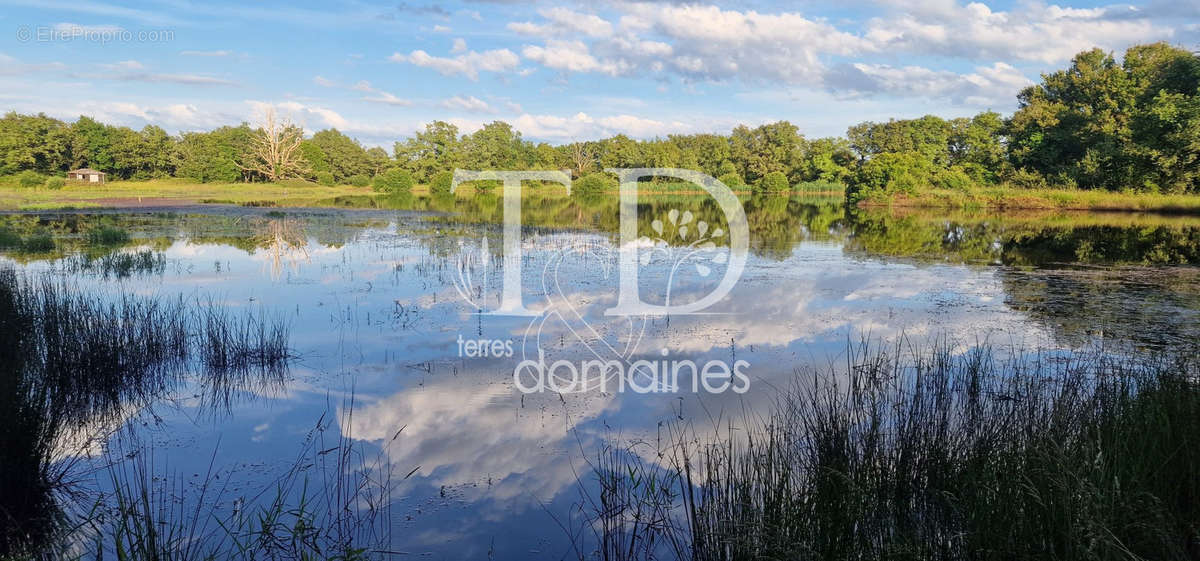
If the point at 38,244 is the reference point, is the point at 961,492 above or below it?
below

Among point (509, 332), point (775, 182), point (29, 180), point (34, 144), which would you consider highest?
point (34, 144)

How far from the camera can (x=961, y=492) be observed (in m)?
3.67

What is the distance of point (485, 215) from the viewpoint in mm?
31156

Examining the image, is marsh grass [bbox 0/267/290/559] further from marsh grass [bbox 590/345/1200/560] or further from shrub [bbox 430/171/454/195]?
shrub [bbox 430/171/454/195]

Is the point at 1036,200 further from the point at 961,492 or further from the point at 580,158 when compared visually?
the point at 580,158

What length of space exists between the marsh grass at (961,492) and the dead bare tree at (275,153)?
63046 millimetres

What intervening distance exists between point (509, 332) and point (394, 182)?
55911 millimetres

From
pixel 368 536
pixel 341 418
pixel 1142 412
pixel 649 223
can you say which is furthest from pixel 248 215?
pixel 1142 412

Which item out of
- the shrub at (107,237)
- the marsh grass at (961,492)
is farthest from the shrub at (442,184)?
the marsh grass at (961,492)

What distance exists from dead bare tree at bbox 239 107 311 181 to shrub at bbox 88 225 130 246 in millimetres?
43389

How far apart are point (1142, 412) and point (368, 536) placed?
4.42 m

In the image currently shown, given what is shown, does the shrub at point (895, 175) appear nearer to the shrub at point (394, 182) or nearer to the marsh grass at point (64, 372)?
the shrub at point (394, 182)

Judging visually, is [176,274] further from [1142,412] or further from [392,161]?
[392,161]

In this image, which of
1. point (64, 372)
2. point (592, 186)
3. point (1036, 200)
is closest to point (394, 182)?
point (592, 186)
